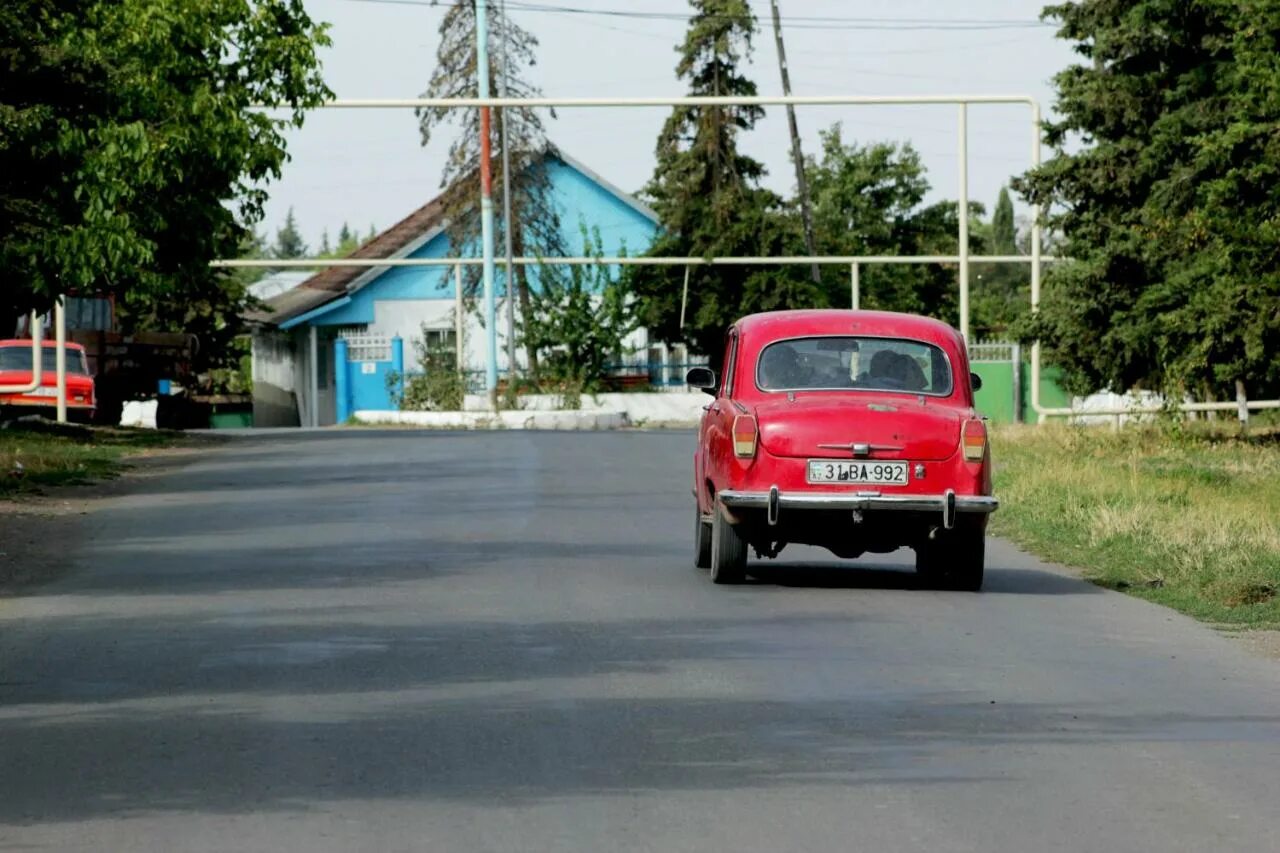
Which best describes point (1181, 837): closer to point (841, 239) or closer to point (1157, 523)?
point (1157, 523)

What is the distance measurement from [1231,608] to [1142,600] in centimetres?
82

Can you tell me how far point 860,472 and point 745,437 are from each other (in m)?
0.73

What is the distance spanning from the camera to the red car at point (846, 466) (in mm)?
14008

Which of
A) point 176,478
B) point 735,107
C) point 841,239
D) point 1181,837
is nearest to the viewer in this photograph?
point 1181,837

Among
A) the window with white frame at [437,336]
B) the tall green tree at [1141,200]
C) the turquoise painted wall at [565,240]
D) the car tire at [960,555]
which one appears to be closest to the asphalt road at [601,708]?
the car tire at [960,555]

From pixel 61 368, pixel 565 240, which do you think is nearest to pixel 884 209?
pixel 565 240

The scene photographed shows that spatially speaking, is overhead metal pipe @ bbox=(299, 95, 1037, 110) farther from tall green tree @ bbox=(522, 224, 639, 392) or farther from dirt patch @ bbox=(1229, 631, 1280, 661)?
dirt patch @ bbox=(1229, 631, 1280, 661)

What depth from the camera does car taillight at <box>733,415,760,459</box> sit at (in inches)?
556

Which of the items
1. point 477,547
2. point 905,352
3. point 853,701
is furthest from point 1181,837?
point 477,547

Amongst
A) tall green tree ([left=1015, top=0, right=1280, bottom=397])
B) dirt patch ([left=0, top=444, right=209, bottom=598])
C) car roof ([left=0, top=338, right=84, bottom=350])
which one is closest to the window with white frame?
car roof ([left=0, top=338, right=84, bottom=350])

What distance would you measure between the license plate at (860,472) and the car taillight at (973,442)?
419 mm

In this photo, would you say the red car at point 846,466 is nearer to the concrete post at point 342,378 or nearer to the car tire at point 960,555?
the car tire at point 960,555

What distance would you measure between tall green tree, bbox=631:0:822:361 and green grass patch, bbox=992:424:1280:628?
29285 millimetres

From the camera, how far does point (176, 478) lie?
2594 centimetres
